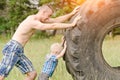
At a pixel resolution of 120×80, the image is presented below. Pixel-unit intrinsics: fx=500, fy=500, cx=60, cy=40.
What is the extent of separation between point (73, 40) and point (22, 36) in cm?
95

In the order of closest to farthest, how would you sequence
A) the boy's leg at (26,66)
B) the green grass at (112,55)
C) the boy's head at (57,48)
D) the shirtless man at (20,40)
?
the boy's head at (57,48) < the shirtless man at (20,40) < the boy's leg at (26,66) < the green grass at (112,55)

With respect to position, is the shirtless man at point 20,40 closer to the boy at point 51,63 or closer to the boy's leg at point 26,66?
the boy's leg at point 26,66

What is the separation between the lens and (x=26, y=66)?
7.25 meters

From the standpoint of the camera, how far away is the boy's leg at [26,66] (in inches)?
283

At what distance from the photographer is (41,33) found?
29641 mm

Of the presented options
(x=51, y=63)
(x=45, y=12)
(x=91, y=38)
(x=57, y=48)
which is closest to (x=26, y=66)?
(x=51, y=63)

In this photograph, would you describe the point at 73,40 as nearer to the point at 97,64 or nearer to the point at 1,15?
the point at 97,64

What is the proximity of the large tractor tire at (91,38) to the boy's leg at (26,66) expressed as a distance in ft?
2.71

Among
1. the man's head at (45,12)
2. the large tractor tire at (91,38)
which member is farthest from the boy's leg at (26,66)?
the large tractor tire at (91,38)

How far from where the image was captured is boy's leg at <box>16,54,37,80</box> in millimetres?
7188

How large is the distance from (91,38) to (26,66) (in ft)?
3.99

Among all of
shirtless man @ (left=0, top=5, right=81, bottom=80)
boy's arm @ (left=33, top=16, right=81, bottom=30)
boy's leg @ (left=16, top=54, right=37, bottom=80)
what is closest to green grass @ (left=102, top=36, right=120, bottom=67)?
boy's leg @ (left=16, top=54, right=37, bottom=80)

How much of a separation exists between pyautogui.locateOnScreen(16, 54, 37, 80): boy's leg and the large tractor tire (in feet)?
2.71

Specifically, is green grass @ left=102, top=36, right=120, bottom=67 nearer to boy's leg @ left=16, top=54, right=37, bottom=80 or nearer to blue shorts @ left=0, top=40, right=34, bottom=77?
boy's leg @ left=16, top=54, right=37, bottom=80
